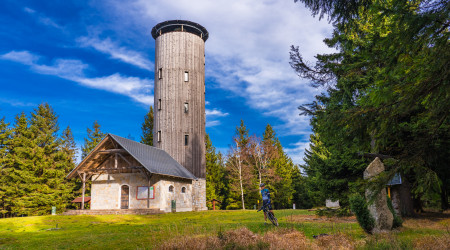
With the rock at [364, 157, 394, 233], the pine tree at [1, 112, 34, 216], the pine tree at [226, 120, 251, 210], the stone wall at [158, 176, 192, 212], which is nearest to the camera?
the rock at [364, 157, 394, 233]

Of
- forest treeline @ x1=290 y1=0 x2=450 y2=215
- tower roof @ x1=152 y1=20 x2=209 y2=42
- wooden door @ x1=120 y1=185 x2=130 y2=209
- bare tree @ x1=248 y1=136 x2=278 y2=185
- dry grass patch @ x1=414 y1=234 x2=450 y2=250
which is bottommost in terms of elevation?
dry grass patch @ x1=414 y1=234 x2=450 y2=250

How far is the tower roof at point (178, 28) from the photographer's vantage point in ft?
106

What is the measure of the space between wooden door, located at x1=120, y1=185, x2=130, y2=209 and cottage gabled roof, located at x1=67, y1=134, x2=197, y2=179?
9.40 ft

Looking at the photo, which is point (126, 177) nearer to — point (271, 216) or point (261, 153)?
point (271, 216)

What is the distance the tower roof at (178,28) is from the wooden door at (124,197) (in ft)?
53.5

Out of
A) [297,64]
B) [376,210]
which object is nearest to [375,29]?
[297,64]

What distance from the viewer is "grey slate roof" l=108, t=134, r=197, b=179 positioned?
22770 millimetres

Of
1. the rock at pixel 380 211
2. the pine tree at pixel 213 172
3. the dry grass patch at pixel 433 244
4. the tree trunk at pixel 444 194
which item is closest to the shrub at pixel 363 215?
the rock at pixel 380 211

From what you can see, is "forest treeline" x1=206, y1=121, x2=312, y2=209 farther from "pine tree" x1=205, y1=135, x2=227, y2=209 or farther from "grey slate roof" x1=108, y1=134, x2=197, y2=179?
"grey slate roof" x1=108, y1=134, x2=197, y2=179

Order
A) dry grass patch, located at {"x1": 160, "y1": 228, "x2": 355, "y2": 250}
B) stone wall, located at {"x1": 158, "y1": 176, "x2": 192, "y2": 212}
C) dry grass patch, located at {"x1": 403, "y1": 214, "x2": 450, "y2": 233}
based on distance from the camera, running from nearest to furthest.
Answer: dry grass patch, located at {"x1": 160, "y1": 228, "x2": 355, "y2": 250}
dry grass patch, located at {"x1": 403, "y1": 214, "x2": 450, "y2": 233}
stone wall, located at {"x1": 158, "y1": 176, "x2": 192, "y2": 212}

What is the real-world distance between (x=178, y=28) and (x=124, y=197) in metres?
Result: 17.5

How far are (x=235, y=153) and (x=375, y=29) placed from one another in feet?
90.1

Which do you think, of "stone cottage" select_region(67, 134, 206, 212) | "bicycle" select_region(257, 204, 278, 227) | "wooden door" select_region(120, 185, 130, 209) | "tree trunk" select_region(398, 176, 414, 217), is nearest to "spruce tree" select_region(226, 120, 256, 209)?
"stone cottage" select_region(67, 134, 206, 212)

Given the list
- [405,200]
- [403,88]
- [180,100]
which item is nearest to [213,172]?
[180,100]
